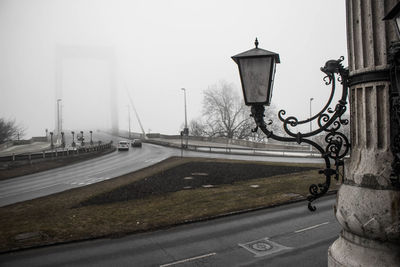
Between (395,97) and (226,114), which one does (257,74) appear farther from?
(226,114)

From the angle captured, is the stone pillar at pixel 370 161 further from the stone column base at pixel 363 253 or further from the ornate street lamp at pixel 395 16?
the ornate street lamp at pixel 395 16

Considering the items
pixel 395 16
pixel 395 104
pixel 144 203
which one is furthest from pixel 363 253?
pixel 144 203

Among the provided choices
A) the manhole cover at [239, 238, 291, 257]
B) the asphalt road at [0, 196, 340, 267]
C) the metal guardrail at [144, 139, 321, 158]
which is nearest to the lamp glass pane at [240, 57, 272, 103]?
the asphalt road at [0, 196, 340, 267]

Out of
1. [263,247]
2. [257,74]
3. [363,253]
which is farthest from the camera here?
[263,247]

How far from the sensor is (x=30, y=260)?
784 cm

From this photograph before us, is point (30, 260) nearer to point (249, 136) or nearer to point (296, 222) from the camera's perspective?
point (296, 222)

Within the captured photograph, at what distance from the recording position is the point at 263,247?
8.11 metres

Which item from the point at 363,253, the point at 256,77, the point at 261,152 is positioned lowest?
the point at 261,152

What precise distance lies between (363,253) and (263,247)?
6.31 metres

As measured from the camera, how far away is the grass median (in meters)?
10.1

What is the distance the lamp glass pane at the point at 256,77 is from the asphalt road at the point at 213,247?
210 inches

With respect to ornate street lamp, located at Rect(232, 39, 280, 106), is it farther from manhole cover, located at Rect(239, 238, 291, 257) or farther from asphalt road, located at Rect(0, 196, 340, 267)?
manhole cover, located at Rect(239, 238, 291, 257)

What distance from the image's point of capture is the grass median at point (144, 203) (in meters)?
10.1

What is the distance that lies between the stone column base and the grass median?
848 cm
